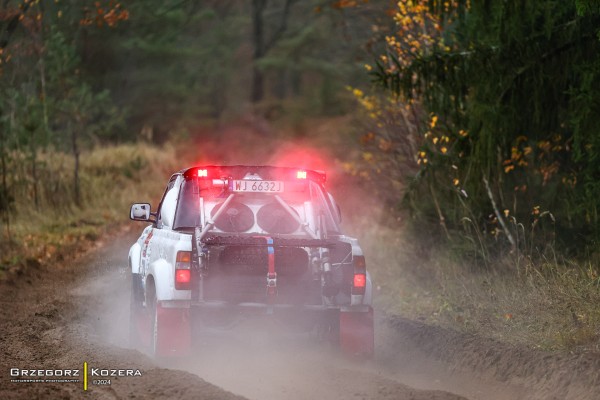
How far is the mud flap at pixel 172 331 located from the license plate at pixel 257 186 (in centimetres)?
136

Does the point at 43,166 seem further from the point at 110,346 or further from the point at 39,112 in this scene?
the point at 110,346

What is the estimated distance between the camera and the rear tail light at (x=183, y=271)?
31.0 feet

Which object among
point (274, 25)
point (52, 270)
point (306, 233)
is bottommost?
point (52, 270)

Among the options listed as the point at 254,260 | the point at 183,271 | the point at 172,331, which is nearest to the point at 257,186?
the point at 254,260

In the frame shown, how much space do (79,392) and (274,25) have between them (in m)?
44.0

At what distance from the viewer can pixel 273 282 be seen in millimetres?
9492

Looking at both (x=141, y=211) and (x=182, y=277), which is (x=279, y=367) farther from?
(x=141, y=211)

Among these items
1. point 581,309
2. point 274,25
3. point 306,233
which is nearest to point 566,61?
point 581,309

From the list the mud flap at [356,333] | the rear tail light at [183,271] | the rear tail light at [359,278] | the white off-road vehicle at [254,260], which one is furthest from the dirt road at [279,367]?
the rear tail light at [359,278]

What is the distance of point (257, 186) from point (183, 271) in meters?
1.24

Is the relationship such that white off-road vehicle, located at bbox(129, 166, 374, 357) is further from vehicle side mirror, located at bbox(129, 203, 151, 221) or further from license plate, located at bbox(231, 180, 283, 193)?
vehicle side mirror, located at bbox(129, 203, 151, 221)

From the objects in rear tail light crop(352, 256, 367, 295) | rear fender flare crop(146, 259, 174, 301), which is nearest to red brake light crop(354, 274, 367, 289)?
rear tail light crop(352, 256, 367, 295)

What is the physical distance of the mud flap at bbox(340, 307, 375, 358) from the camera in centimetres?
984

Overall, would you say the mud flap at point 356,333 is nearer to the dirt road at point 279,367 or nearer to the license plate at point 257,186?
the dirt road at point 279,367
